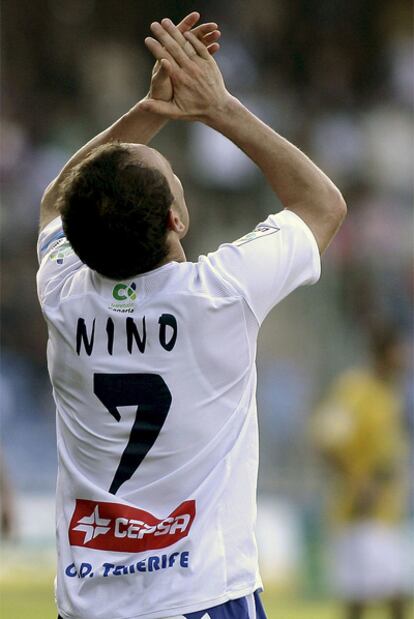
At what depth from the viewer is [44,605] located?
391 inches

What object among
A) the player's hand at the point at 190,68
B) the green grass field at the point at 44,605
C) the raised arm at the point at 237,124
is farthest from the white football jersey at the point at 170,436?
the green grass field at the point at 44,605

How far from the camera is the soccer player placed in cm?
284

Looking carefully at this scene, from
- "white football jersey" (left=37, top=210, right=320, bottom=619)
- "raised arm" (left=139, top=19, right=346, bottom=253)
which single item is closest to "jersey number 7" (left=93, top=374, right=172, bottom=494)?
"white football jersey" (left=37, top=210, right=320, bottom=619)

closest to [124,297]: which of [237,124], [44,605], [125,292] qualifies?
[125,292]

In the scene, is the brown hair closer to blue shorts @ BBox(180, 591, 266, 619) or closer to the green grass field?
blue shorts @ BBox(180, 591, 266, 619)

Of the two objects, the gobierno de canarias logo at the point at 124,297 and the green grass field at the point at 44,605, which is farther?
the green grass field at the point at 44,605

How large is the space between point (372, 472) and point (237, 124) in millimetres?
6261

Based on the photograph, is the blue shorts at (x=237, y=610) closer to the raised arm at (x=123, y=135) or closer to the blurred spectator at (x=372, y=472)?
the raised arm at (x=123, y=135)

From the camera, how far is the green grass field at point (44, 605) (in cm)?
970

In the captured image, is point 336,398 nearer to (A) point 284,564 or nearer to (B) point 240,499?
(A) point 284,564

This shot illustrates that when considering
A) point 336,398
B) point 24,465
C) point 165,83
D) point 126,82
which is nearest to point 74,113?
point 126,82

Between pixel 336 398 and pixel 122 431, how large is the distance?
21.8 feet

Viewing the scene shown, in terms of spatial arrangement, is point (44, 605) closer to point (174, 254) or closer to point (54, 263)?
point (54, 263)

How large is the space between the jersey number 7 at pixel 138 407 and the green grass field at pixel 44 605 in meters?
6.93
